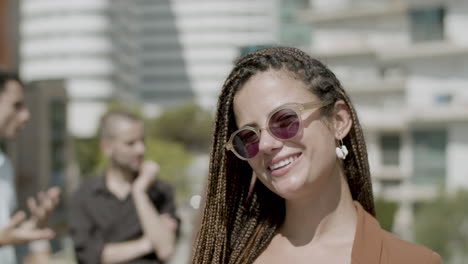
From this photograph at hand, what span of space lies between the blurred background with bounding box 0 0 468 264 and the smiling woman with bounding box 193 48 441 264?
0.64 ft

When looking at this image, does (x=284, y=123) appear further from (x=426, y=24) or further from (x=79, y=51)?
(x=79, y=51)

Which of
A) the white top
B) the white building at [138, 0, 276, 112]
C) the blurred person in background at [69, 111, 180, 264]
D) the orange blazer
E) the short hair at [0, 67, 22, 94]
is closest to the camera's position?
the orange blazer

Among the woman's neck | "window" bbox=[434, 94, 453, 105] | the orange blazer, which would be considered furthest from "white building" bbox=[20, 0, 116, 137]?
the orange blazer

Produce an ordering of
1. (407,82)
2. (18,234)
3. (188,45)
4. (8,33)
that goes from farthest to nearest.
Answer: (188,45)
(407,82)
(8,33)
(18,234)

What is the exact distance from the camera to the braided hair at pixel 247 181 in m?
1.48

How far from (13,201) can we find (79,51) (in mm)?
58205

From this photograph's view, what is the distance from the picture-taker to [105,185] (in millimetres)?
3342

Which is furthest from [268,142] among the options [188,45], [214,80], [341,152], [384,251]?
[188,45]

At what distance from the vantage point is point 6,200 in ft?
10.1

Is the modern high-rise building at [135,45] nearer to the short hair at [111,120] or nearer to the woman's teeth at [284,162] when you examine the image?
the short hair at [111,120]

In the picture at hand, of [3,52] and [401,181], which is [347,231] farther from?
[401,181]

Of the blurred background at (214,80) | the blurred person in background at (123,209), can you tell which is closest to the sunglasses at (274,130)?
the blurred background at (214,80)

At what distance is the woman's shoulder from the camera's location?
4.54ft

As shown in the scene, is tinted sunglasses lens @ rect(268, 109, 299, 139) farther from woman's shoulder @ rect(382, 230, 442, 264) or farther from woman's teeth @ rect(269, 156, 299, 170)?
woman's shoulder @ rect(382, 230, 442, 264)
